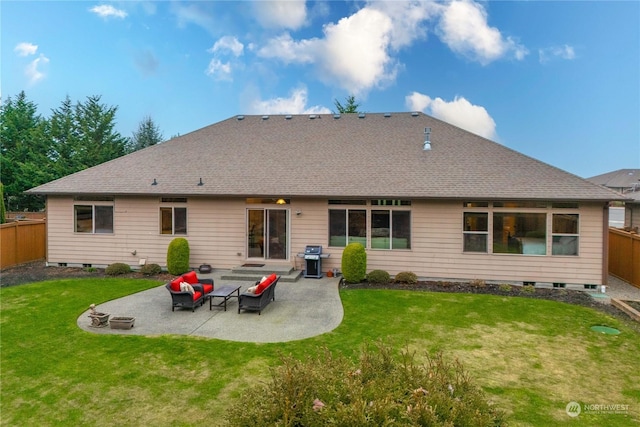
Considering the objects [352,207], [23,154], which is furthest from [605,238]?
[23,154]

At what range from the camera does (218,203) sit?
12.9 meters

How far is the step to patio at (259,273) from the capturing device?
38.7ft

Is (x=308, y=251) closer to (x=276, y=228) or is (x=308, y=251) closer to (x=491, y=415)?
(x=276, y=228)

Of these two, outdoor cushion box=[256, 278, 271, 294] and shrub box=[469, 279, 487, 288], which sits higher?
outdoor cushion box=[256, 278, 271, 294]

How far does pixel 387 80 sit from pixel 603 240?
1591 cm

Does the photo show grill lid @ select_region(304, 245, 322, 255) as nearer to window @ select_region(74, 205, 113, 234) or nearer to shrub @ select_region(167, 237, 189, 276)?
shrub @ select_region(167, 237, 189, 276)

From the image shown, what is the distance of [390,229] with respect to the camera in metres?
12.0

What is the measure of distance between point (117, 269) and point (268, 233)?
5.64m

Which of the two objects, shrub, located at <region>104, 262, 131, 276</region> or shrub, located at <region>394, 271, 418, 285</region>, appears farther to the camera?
shrub, located at <region>104, 262, 131, 276</region>

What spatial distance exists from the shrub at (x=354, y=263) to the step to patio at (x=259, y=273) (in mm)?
1774

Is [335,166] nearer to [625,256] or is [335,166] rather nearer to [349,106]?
[625,256]

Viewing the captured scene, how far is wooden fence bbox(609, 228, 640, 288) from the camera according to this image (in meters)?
11.1

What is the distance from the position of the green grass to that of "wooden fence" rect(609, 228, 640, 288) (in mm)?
4029

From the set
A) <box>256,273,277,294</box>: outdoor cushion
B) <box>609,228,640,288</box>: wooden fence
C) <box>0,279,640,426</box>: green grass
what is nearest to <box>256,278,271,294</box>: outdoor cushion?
<box>256,273,277,294</box>: outdoor cushion
